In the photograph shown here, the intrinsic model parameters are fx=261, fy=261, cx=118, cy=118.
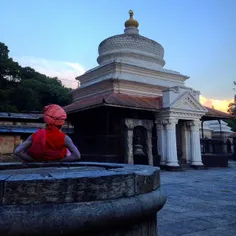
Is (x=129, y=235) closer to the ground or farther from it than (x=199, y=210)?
farther from it

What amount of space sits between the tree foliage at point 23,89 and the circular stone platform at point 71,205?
89.8 ft

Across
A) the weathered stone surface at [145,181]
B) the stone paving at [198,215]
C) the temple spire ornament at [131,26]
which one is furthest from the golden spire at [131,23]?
the weathered stone surface at [145,181]

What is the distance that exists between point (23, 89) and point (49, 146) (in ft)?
93.8

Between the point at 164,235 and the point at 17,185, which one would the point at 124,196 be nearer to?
the point at 17,185

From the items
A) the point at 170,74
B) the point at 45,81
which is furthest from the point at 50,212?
the point at 45,81

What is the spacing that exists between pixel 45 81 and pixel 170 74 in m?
25.0

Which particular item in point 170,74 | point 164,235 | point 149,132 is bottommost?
point 164,235

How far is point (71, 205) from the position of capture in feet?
6.65

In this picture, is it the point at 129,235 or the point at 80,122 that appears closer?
the point at 129,235

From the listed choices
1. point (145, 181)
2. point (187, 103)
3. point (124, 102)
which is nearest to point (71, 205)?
point (145, 181)

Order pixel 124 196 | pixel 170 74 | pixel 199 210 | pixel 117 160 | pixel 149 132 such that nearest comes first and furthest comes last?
1. pixel 124 196
2. pixel 199 210
3. pixel 117 160
4. pixel 149 132
5. pixel 170 74

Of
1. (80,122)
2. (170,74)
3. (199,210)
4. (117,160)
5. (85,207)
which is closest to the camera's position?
(85,207)

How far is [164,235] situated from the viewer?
3748mm

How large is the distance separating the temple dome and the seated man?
13.9 m
